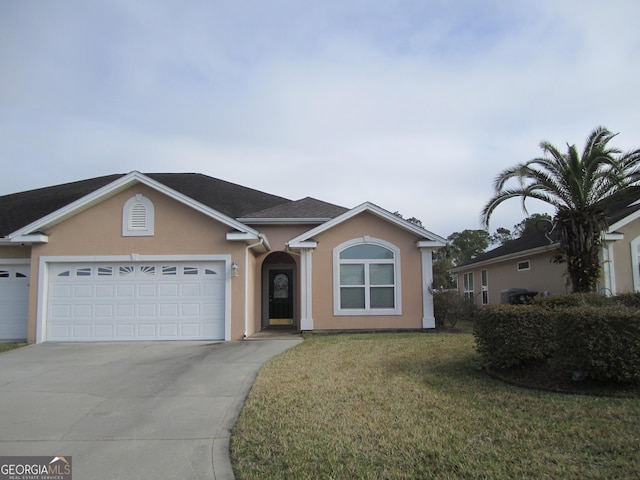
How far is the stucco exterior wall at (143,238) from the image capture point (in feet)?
45.0

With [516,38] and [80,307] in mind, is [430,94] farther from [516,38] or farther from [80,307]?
[80,307]

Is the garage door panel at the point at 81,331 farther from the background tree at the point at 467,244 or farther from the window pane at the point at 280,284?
the background tree at the point at 467,244

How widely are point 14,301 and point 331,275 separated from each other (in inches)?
386

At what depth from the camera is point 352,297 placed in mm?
14797

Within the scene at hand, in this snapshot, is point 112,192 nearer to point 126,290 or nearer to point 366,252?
point 126,290

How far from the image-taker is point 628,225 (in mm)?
15023

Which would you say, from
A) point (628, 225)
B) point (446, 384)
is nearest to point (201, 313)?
point (446, 384)

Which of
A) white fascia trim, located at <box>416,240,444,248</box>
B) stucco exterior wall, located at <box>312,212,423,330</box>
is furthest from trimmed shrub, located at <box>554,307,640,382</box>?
stucco exterior wall, located at <box>312,212,423,330</box>

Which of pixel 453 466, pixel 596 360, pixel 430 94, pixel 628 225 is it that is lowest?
pixel 453 466

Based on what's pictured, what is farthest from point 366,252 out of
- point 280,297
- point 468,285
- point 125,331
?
point 468,285

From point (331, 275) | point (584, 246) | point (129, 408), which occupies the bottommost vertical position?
point (129, 408)

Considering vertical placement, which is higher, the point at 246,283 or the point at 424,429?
the point at 246,283

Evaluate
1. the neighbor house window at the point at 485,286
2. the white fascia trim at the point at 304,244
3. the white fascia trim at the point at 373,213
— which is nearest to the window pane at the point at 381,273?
the white fascia trim at the point at 373,213

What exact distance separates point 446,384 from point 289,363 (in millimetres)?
3363
